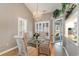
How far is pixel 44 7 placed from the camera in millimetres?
2236

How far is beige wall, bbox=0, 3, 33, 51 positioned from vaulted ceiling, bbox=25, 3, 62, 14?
12 centimetres

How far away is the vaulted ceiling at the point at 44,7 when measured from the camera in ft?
6.96

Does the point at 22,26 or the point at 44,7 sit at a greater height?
the point at 44,7

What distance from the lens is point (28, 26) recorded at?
2369mm

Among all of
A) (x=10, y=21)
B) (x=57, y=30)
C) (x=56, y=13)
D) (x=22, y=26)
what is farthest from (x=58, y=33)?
(x=10, y=21)

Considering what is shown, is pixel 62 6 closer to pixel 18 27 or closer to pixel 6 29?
pixel 18 27

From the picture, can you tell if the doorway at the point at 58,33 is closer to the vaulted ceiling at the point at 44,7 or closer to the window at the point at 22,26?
the vaulted ceiling at the point at 44,7

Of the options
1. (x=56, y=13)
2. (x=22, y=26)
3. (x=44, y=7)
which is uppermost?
(x=44, y=7)

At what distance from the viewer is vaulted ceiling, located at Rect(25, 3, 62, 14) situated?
212 centimetres

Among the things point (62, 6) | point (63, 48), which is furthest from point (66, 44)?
point (62, 6)

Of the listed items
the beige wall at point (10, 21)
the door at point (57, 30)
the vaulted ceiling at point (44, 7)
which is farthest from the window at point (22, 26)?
the door at point (57, 30)

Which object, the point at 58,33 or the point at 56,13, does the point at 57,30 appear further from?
the point at 56,13

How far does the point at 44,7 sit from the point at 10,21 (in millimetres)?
815

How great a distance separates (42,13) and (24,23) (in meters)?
0.47
